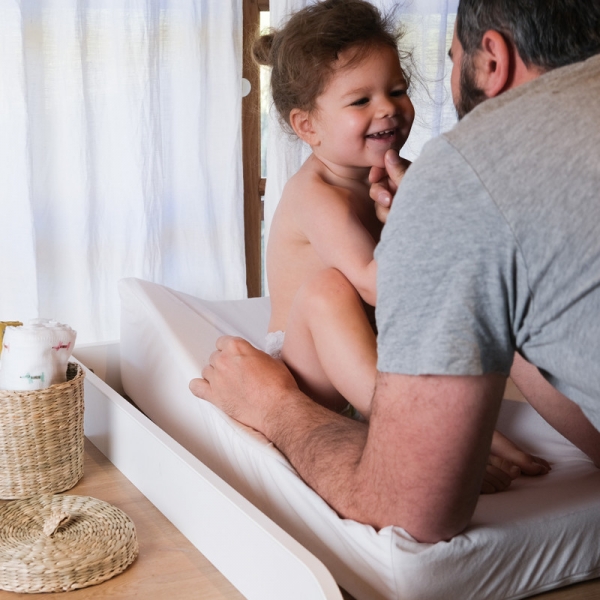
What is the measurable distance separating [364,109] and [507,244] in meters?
0.97

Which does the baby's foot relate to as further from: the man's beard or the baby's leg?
the man's beard

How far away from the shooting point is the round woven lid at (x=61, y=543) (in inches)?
45.1

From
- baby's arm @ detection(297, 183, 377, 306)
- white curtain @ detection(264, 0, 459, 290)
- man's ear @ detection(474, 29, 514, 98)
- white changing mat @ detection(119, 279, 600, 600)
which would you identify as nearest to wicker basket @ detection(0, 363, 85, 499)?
white changing mat @ detection(119, 279, 600, 600)

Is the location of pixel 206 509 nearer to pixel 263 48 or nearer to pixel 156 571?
pixel 156 571

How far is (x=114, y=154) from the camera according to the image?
2502 mm

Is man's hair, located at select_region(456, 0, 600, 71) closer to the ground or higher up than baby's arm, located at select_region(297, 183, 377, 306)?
higher up

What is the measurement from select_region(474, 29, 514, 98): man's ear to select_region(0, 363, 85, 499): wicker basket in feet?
2.74

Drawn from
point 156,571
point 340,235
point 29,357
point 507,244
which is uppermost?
point 507,244

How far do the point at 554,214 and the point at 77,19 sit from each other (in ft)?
6.29

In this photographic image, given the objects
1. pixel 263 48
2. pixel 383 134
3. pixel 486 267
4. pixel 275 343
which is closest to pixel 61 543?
pixel 275 343

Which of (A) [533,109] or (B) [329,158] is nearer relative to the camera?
(A) [533,109]

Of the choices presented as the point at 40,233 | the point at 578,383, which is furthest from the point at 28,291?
the point at 578,383

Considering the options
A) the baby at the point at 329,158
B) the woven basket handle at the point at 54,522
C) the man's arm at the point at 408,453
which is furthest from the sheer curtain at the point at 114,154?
the man's arm at the point at 408,453

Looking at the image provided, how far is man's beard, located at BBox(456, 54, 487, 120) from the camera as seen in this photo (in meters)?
1.08
